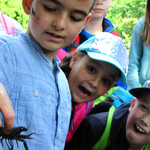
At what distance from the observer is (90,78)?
1616 mm

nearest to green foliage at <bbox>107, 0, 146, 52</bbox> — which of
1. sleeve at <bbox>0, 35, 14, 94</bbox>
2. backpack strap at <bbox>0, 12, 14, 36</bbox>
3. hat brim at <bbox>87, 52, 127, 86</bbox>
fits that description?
hat brim at <bbox>87, 52, 127, 86</bbox>

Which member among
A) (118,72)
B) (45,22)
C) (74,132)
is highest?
(45,22)

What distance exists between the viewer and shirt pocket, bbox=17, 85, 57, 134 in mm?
847

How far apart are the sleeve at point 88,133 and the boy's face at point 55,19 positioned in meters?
0.99

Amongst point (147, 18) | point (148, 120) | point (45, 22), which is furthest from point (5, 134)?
point (147, 18)

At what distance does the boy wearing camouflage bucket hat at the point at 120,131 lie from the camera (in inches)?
63.9

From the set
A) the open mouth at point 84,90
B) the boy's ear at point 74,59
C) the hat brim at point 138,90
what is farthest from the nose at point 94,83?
the hat brim at point 138,90

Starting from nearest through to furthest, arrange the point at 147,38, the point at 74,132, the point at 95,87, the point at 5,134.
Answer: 1. the point at 5,134
2. the point at 95,87
3. the point at 74,132
4. the point at 147,38

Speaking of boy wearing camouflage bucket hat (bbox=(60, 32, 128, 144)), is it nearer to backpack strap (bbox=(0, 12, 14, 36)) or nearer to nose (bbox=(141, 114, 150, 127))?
nose (bbox=(141, 114, 150, 127))

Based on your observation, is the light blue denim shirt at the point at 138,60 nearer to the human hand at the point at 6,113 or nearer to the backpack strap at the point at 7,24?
the backpack strap at the point at 7,24

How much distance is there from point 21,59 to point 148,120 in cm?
130

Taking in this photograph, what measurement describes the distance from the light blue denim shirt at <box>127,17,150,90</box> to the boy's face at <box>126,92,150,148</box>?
76cm

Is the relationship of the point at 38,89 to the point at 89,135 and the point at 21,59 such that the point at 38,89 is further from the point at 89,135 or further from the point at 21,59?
the point at 89,135

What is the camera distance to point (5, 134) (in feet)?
1.74
